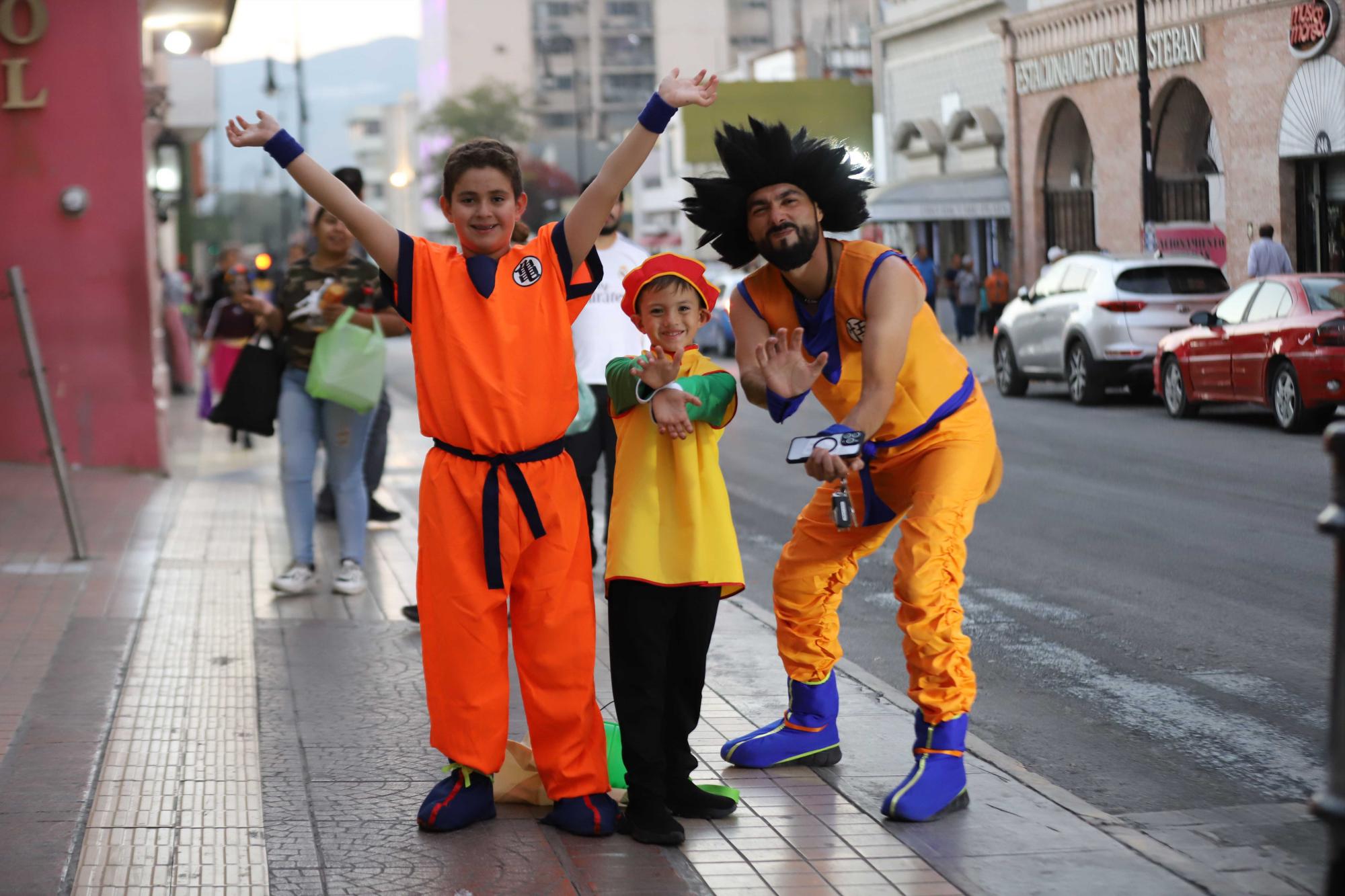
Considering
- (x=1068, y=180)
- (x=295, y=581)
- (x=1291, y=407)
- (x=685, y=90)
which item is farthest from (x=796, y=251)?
(x=1068, y=180)

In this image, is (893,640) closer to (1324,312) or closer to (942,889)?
(942,889)

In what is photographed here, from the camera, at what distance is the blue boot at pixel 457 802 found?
4.97 m

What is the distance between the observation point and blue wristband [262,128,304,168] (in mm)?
4938

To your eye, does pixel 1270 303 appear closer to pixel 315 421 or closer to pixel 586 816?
pixel 315 421

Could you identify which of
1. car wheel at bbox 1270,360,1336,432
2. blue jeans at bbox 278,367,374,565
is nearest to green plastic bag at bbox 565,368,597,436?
blue jeans at bbox 278,367,374,565

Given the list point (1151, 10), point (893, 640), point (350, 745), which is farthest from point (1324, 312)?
point (1151, 10)

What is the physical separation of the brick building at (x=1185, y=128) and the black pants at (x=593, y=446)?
1901 cm

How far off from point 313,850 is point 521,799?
0.70m

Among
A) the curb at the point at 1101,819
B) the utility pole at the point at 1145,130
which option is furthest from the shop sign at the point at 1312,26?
the curb at the point at 1101,819

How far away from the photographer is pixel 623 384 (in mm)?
5102

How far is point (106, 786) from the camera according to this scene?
5465mm

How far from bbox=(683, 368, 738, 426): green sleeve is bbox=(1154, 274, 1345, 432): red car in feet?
38.3

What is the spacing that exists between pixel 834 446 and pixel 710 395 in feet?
1.21

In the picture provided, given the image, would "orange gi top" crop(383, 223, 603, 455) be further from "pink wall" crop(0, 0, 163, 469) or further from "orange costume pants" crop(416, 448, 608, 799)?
"pink wall" crop(0, 0, 163, 469)
